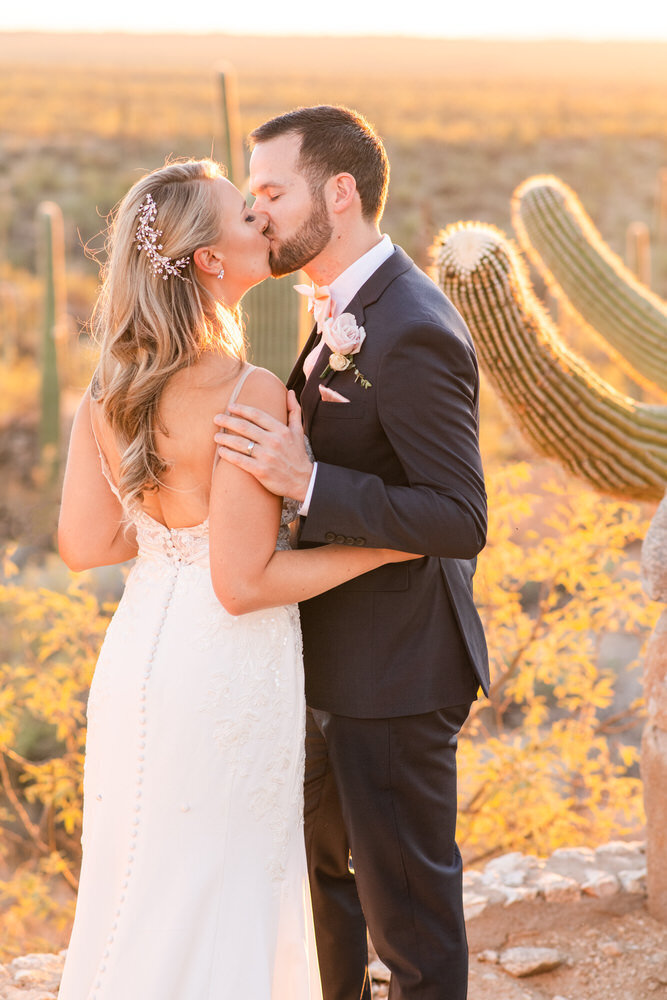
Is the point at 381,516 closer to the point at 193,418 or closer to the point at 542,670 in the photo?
the point at 193,418

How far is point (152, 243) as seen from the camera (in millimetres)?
2172

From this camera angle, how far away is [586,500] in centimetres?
489

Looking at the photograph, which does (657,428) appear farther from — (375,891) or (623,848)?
(375,891)

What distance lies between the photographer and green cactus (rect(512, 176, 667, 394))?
17.1 ft

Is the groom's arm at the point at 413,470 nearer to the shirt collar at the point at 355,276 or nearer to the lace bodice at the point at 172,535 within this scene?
the lace bodice at the point at 172,535

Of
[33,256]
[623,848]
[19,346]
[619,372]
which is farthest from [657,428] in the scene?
[33,256]

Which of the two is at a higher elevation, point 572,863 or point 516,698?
point 516,698

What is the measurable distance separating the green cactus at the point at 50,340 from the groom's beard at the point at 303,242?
29.6 ft

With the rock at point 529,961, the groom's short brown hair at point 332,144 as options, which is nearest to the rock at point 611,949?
the rock at point 529,961

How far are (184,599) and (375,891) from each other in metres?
0.85

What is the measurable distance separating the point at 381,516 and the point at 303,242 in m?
0.79

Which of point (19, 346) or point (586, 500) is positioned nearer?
point (586, 500)

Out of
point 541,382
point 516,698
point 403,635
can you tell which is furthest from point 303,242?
point 516,698

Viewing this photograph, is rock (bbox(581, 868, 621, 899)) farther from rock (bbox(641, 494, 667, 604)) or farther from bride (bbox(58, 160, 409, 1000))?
bride (bbox(58, 160, 409, 1000))
